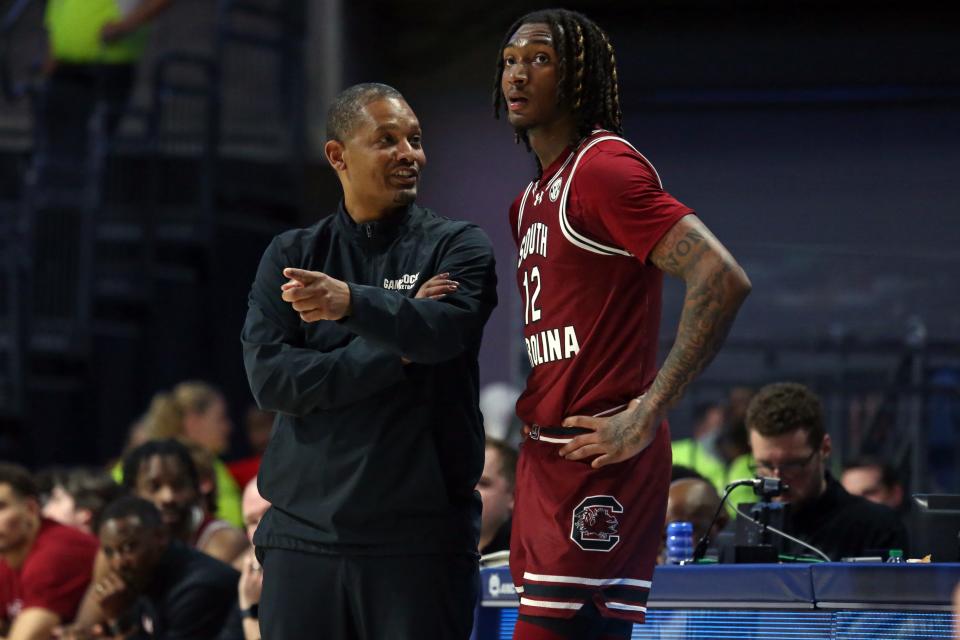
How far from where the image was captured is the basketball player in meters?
3.41

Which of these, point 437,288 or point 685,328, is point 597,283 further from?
Result: point 437,288

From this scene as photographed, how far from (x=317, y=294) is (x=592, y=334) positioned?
2.06ft

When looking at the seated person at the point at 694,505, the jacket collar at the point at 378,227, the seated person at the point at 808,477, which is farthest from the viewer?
the seated person at the point at 694,505

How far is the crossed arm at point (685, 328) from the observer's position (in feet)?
11.1

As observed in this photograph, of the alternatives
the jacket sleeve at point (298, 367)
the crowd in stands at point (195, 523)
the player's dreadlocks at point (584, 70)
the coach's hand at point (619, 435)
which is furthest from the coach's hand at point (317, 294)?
the crowd in stands at point (195, 523)

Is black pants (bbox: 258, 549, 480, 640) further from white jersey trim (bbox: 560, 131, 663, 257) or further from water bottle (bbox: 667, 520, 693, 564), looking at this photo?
water bottle (bbox: 667, 520, 693, 564)

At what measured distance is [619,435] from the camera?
3412 millimetres

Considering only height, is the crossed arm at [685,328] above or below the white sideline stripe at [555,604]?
above

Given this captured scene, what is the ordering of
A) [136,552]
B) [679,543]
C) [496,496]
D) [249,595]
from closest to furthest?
1. [679,543]
2. [249,595]
3. [496,496]
4. [136,552]

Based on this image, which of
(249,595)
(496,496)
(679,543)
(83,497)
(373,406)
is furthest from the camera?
(83,497)

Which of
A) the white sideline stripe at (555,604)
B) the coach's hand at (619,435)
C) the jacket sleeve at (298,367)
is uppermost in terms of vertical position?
the jacket sleeve at (298,367)

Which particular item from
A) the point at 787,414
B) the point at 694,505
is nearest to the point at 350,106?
the point at 787,414

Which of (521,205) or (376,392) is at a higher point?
(521,205)

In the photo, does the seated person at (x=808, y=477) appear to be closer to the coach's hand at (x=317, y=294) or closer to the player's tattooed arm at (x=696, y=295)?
the player's tattooed arm at (x=696, y=295)
